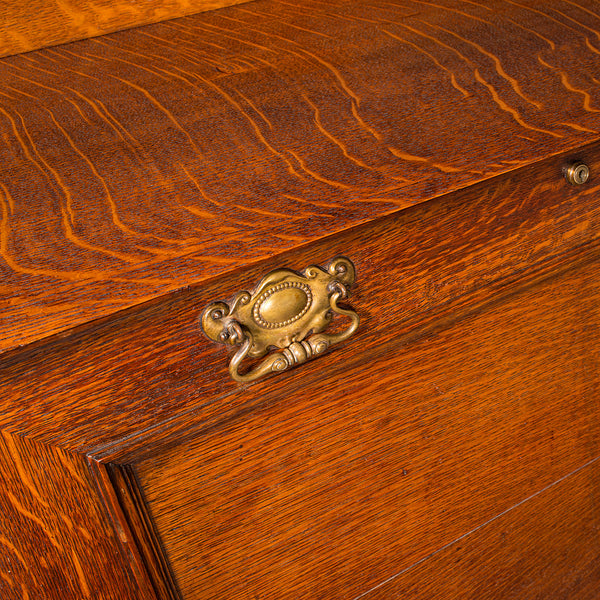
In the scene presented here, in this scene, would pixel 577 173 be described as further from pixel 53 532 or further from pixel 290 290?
pixel 53 532

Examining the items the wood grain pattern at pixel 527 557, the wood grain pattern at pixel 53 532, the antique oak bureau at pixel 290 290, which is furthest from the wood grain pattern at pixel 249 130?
the wood grain pattern at pixel 527 557

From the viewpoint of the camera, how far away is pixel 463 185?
0.42 metres

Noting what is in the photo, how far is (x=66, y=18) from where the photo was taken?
0.59 metres

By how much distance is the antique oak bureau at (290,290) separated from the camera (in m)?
0.38

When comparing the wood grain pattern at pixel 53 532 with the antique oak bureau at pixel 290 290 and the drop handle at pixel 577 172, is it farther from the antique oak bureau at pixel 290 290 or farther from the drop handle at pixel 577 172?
the drop handle at pixel 577 172

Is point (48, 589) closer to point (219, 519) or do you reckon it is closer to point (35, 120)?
point (219, 519)

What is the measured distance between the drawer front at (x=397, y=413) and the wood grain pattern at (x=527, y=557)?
23 mm

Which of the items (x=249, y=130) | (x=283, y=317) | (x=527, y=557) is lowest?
(x=527, y=557)

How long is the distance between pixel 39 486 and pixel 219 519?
14 cm

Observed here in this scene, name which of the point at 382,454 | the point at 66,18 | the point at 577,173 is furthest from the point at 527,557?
the point at 66,18

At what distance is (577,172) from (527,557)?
1.40 ft

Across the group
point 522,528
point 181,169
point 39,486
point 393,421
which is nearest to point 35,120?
point 181,169

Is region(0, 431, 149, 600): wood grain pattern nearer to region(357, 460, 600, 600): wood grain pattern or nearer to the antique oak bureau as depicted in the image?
the antique oak bureau

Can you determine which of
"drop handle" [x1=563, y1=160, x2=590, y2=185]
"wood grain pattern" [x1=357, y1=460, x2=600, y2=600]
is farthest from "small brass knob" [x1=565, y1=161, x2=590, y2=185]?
"wood grain pattern" [x1=357, y1=460, x2=600, y2=600]
